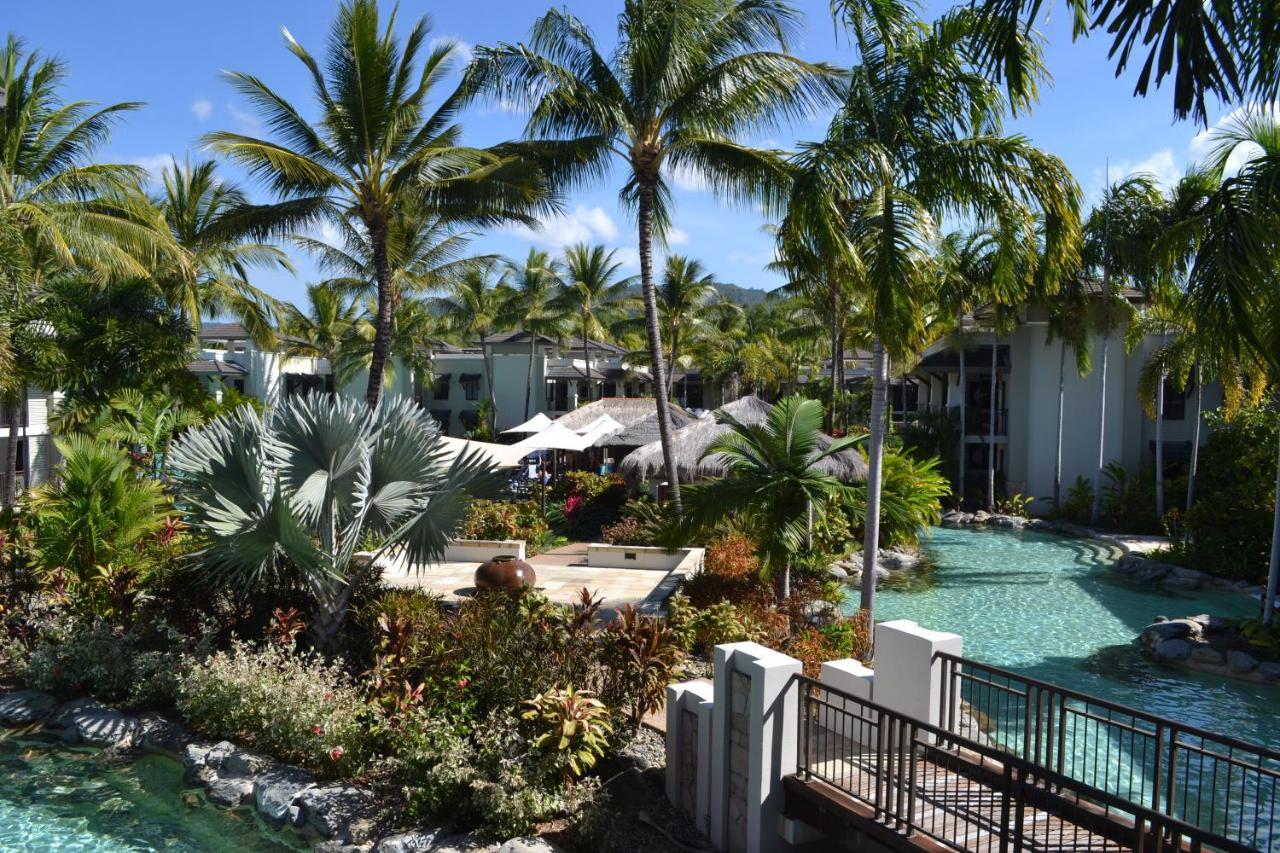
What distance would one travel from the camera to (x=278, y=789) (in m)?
8.84

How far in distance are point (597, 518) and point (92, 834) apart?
48.6 ft

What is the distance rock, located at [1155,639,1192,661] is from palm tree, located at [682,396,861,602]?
579 centimetres

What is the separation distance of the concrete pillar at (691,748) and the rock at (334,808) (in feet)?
9.09

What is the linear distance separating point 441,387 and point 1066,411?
108 ft

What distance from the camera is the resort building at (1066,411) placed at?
28000mm

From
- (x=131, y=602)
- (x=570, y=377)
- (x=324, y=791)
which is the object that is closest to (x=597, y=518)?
(x=131, y=602)

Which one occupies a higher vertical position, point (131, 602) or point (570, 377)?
point (570, 377)

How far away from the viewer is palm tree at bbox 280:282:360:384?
1714 inches

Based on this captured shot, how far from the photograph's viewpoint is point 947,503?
2947cm

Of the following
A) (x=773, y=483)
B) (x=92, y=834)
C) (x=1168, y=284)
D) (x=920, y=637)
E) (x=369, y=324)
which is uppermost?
(x=369, y=324)

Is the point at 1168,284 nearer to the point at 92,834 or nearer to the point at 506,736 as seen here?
the point at 506,736

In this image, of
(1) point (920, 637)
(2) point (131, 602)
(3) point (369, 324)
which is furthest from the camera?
(3) point (369, 324)

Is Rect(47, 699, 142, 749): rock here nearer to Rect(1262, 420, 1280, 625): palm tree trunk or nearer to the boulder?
the boulder

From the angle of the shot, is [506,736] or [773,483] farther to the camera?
[773,483]
